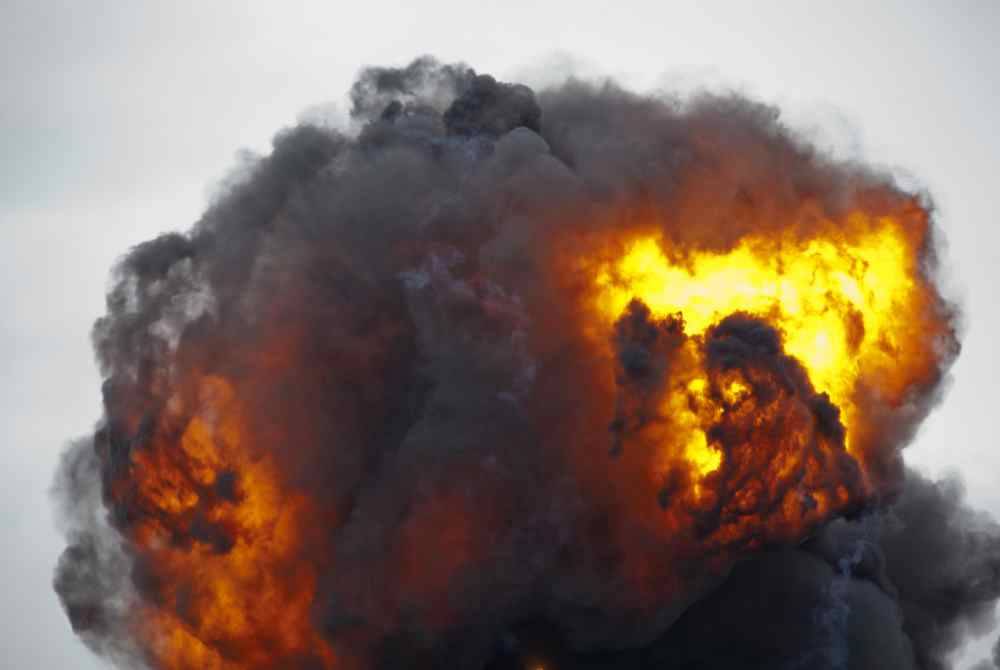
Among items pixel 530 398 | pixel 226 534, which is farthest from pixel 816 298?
pixel 226 534

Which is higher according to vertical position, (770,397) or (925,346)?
(925,346)

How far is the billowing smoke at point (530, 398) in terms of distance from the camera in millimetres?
100000

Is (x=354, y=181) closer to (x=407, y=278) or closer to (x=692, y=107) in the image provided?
(x=407, y=278)

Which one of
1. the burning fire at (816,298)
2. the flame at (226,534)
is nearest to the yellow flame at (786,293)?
the burning fire at (816,298)

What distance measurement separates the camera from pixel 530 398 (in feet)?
332

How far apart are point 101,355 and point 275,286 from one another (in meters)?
10.1

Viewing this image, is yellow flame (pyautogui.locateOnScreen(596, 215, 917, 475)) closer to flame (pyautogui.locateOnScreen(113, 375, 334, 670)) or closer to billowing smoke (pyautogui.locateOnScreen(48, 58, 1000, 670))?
billowing smoke (pyautogui.locateOnScreen(48, 58, 1000, 670))

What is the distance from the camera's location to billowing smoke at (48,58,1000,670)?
100000mm

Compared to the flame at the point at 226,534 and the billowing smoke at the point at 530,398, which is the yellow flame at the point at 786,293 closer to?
the billowing smoke at the point at 530,398

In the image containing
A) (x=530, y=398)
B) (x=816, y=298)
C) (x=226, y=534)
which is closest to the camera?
(x=530, y=398)

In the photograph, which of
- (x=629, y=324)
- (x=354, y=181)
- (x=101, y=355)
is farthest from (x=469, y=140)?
(x=101, y=355)

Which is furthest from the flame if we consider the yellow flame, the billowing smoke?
the yellow flame

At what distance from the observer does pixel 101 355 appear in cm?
10825

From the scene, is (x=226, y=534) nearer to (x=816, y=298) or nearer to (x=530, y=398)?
(x=530, y=398)
